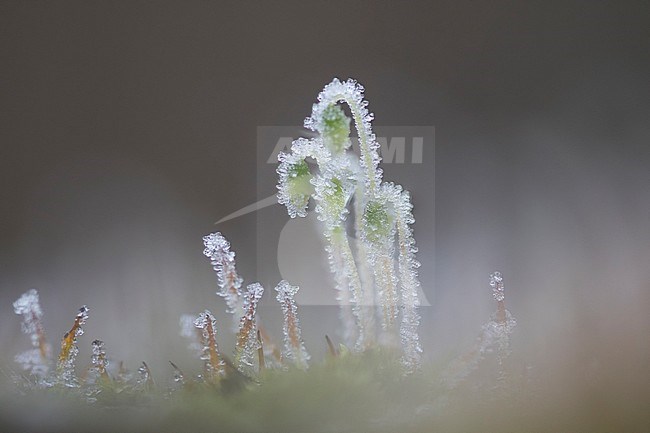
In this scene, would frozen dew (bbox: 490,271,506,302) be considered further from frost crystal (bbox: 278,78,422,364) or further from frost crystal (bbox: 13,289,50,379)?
frost crystal (bbox: 13,289,50,379)

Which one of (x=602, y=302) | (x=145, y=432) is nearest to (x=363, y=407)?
(x=145, y=432)

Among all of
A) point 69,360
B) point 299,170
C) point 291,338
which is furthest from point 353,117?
point 69,360

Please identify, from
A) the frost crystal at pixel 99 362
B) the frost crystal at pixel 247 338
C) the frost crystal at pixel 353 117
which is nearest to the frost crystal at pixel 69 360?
the frost crystal at pixel 99 362

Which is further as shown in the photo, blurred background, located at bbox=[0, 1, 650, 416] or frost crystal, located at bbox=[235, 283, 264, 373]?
blurred background, located at bbox=[0, 1, 650, 416]

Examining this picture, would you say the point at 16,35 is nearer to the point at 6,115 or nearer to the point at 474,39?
the point at 6,115

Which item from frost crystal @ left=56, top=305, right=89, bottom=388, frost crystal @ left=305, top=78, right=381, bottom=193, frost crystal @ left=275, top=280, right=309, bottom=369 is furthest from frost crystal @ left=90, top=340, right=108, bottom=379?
frost crystal @ left=305, top=78, right=381, bottom=193

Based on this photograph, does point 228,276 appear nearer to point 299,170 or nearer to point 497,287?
point 299,170
